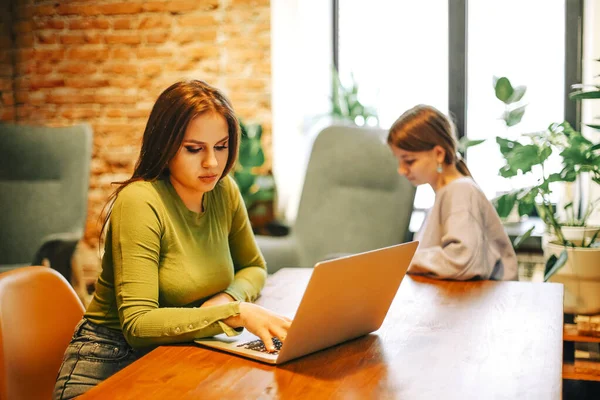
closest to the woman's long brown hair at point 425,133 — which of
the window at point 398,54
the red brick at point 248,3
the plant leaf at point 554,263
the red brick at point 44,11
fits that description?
the plant leaf at point 554,263

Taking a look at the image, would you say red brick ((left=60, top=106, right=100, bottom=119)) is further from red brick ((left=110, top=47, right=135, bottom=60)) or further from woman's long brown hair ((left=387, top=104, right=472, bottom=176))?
woman's long brown hair ((left=387, top=104, right=472, bottom=176))

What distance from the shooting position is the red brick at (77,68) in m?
4.24

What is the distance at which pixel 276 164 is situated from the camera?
13.0 feet

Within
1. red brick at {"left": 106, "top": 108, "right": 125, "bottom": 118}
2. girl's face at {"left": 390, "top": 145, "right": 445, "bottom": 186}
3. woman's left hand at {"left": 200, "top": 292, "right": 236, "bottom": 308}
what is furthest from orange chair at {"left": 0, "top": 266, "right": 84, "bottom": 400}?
red brick at {"left": 106, "top": 108, "right": 125, "bottom": 118}

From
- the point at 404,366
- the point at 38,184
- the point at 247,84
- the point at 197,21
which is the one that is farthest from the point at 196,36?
the point at 404,366

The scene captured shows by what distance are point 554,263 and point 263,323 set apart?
1.72 m

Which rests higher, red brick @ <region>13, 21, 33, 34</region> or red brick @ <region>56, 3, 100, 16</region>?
red brick @ <region>56, 3, 100, 16</region>

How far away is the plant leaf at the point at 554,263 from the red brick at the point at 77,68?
2.78 metres

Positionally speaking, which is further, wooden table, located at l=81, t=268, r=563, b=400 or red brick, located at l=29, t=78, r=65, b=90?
red brick, located at l=29, t=78, r=65, b=90

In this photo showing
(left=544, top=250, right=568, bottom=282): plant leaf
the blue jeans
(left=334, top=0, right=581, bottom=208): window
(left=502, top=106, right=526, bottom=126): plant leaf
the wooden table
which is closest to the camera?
the wooden table

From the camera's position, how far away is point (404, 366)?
4.29 feet

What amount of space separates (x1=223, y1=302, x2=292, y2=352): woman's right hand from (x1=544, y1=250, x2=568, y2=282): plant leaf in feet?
5.10

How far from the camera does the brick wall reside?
157 inches

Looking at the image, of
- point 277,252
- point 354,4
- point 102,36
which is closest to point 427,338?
point 277,252
